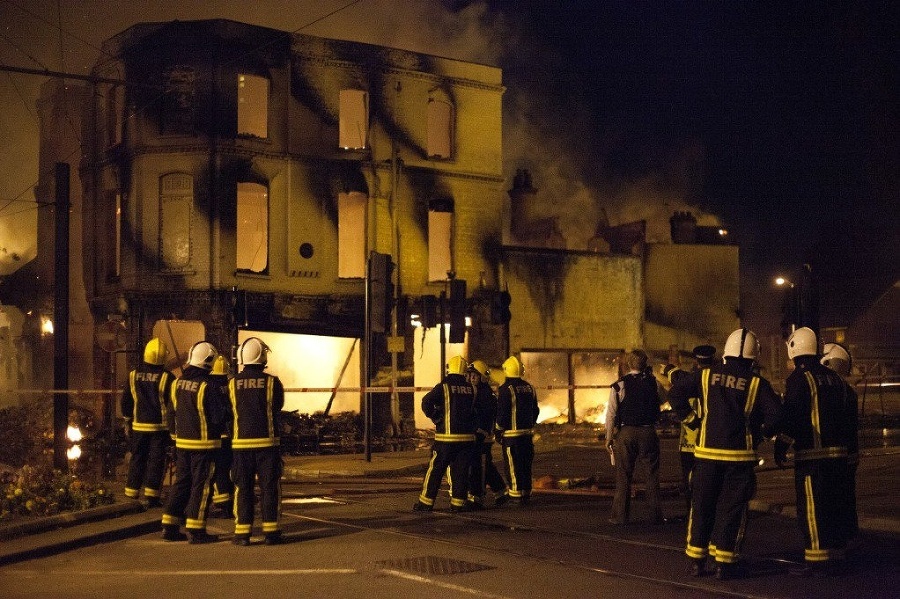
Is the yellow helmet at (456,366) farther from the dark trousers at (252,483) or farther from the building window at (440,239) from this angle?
the building window at (440,239)

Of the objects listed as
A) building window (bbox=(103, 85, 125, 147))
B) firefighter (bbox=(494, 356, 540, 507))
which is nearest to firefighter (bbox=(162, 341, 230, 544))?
firefighter (bbox=(494, 356, 540, 507))

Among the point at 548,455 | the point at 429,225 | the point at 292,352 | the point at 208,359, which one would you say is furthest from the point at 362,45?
the point at 208,359

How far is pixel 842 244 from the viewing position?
6769 centimetres

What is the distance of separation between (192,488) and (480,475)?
4088mm

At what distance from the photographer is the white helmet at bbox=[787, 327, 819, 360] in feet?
31.9

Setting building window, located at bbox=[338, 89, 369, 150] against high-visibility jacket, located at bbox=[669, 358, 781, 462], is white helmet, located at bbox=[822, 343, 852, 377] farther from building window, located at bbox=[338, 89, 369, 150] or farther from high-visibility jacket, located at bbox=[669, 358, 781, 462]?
building window, located at bbox=[338, 89, 369, 150]

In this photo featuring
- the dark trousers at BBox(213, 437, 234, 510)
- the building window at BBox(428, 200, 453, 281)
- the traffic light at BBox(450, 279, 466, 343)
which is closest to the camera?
the dark trousers at BBox(213, 437, 234, 510)

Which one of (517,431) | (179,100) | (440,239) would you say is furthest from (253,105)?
(517,431)

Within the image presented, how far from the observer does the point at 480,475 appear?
14.3m

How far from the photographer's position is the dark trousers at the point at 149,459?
12781 mm

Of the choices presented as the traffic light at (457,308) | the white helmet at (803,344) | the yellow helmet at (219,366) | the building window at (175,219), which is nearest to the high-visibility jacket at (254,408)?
the yellow helmet at (219,366)

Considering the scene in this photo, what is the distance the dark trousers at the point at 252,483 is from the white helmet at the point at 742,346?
4541 millimetres

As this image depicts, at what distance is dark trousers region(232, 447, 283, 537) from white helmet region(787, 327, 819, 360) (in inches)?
197

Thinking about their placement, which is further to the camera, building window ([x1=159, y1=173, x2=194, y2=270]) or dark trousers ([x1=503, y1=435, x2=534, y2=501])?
building window ([x1=159, y1=173, x2=194, y2=270])
